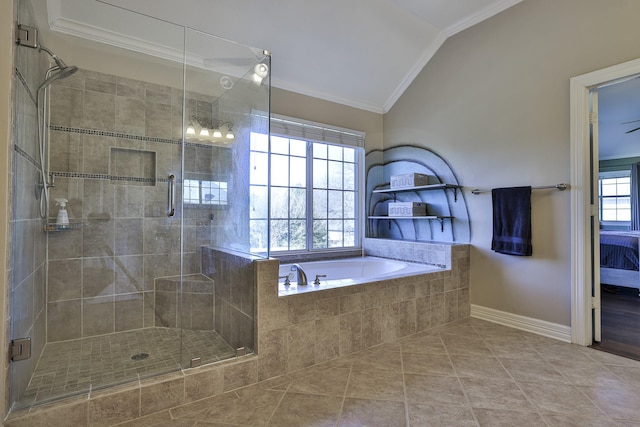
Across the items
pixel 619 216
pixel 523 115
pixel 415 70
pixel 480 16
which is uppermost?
pixel 480 16

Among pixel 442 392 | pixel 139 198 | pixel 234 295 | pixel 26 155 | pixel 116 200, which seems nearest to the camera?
pixel 26 155

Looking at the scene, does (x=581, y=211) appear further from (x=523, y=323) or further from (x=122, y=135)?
(x=122, y=135)

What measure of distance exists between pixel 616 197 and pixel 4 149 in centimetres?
813

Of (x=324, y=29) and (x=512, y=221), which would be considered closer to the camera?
(x=512, y=221)

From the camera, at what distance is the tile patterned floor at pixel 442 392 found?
Answer: 1625 mm

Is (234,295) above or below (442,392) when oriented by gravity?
above

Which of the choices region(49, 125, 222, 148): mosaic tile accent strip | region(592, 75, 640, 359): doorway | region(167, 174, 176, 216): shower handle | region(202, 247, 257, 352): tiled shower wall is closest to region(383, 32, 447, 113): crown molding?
region(592, 75, 640, 359): doorway

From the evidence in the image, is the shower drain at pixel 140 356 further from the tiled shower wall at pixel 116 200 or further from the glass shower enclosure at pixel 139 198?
the tiled shower wall at pixel 116 200

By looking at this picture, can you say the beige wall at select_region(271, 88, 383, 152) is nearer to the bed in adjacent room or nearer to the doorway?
the doorway

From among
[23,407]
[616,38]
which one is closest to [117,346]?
[23,407]

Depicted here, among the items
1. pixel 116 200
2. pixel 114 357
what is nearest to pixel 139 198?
pixel 116 200

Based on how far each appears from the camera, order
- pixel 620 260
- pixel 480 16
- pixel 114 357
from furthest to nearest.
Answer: pixel 620 260 < pixel 480 16 < pixel 114 357

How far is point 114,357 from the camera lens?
2113 millimetres

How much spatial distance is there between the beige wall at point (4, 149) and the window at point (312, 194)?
84.1 inches
